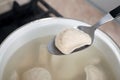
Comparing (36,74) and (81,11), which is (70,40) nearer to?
(36,74)

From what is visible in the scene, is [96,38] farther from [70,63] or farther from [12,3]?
[12,3]

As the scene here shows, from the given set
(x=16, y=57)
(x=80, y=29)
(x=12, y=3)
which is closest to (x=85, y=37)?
(x=80, y=29)

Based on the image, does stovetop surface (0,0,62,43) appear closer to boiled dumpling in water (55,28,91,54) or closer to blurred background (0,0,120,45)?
blurred background (0,0,120,45)

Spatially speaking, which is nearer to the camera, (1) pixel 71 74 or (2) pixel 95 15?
(1) pixel 71 74

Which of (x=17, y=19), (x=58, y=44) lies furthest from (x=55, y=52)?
(x=17, y=19)
